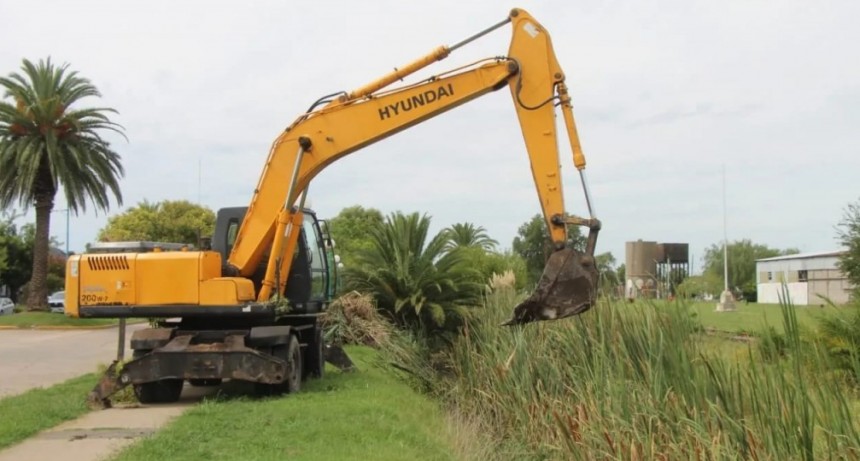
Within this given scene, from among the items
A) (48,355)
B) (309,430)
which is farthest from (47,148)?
(309,430)

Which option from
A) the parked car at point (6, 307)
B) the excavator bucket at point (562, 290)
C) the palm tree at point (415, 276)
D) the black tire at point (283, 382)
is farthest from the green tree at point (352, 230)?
the parked car at point (6, 307)

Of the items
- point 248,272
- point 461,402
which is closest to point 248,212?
point 248,272

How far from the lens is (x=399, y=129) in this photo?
41.5ft

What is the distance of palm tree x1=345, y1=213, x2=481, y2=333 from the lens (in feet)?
59.3

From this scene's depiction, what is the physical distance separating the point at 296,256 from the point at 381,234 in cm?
557

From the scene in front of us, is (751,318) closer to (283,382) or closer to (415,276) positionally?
(283,382)

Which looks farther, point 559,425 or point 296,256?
point 296,256

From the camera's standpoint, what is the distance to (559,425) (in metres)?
8.23

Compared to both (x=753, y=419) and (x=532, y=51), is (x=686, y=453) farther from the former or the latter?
(x=532, y=51)

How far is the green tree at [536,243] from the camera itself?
11.5 m

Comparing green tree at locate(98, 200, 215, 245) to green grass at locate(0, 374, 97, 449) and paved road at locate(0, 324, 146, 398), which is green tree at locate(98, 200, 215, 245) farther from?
green grass at locate(0, 374, 97, 449)

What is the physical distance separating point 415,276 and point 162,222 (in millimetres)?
39352

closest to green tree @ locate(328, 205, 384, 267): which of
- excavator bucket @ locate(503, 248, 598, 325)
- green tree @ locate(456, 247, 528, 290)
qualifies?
green tree @ locate(456, 247, 528, 290)

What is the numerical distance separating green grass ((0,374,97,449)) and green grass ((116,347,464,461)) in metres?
1.57
